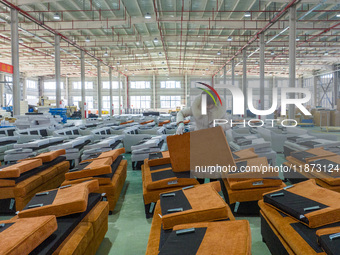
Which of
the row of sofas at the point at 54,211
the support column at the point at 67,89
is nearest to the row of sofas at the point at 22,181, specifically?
the row of sofas at the point at 54,211

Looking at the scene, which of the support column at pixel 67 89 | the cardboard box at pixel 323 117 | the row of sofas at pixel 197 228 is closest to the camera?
the row of sofas at pixel 197 228

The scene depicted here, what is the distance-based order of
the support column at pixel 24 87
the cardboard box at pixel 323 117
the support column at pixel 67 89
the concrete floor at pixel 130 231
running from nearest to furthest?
the concrete floor at pixel 130 231 → the cardboard box at pixel 323 117 → the support column at pixel 24 87 → the support column at pixel 67 89

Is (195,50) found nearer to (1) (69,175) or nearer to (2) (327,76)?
(2) (327,76)

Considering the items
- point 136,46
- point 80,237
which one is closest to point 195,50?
point 136,46

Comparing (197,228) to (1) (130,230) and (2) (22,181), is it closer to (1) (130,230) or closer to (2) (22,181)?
(1) (130,230)

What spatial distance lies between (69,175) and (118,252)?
1.15 meters

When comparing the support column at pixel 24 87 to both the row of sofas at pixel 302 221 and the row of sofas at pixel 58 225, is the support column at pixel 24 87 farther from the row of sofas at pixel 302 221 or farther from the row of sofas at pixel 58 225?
the row of sofas at pixel 302 221

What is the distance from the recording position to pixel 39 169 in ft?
11.3

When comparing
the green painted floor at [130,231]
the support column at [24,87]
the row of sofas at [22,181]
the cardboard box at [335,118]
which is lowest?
the green painted floor at [130,231]

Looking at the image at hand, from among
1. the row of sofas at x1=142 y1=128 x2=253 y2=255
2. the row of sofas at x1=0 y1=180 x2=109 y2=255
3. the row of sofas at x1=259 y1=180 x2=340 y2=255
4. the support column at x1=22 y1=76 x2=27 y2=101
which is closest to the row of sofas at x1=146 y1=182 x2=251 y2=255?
the row of sofas at x1=142 y1=128 x2=253 y2=255

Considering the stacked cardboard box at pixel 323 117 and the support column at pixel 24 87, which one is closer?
the stacked cardboard box at pixel 323 117

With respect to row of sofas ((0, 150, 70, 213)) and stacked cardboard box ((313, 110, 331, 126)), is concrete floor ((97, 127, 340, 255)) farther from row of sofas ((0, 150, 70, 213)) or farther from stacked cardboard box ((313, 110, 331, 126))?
stacked cardboard box ((313, 110, 331, 126))

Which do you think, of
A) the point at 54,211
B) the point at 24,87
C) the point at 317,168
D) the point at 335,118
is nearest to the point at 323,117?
the point at 335,118

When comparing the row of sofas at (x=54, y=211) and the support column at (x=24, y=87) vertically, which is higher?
the support column at (x=24, y=87)
